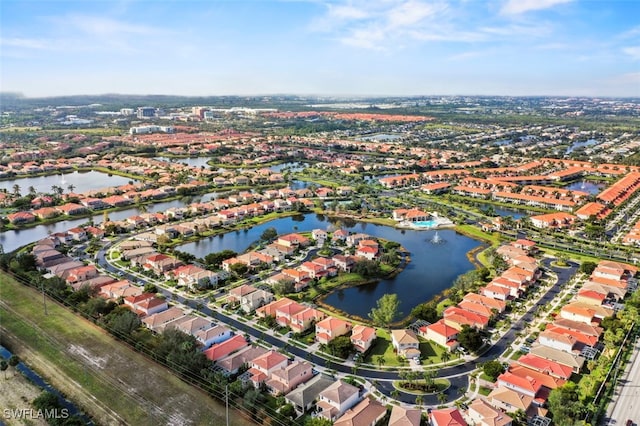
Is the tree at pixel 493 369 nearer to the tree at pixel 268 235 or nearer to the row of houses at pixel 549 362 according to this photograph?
the row of houses at pixel 549 362

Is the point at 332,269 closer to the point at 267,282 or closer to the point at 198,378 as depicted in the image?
the point at 267,282

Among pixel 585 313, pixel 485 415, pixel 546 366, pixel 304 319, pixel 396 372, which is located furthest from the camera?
pixel 585 313

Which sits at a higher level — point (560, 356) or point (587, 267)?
point (587, 267)

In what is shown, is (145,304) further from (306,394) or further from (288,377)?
(306,394)

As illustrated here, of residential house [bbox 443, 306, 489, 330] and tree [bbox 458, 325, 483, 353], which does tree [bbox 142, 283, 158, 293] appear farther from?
tree [bbox 458, 325, 483, 353]

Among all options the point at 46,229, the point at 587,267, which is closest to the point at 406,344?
the point at 587,267

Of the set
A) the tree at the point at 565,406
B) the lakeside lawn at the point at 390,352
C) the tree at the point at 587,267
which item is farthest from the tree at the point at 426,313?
the tree at the point at 587,267

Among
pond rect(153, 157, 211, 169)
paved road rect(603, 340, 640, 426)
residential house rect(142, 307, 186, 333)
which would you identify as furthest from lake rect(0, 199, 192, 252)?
paved road rect(603, 340, 640, 426)

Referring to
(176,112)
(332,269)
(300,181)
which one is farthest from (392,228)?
(176,112)
